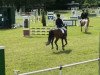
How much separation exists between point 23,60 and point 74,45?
18.2ft

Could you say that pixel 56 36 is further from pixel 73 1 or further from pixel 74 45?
pixel 73 1

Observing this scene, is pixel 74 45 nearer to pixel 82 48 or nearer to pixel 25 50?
pixel 82 48

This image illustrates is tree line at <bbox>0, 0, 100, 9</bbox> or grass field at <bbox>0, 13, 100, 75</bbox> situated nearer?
grass field at <bbox>0, 13, 100, 75</bbox>

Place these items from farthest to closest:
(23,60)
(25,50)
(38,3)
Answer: (38,3) → (25,50) → (23,60)

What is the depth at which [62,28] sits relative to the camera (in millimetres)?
18047

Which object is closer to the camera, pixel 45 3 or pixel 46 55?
pixel 46 55

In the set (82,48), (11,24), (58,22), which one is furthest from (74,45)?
(11,24)

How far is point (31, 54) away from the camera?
58.7 feet

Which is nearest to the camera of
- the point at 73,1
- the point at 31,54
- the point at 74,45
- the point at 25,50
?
the point at 31,54

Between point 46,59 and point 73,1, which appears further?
point 73,1

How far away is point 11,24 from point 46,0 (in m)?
48.4

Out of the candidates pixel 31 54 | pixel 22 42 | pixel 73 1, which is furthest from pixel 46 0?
pixel 31 54

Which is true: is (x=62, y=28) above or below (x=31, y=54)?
above

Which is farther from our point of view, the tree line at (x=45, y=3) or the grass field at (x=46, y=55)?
the tree line at (x=45, y=3)
